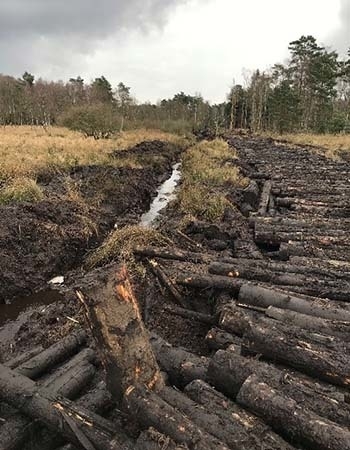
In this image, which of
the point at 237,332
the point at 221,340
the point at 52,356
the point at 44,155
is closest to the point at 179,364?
the point at 221,340

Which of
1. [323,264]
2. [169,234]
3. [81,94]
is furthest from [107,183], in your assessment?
[81,94]

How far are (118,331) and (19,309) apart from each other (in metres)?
4.80

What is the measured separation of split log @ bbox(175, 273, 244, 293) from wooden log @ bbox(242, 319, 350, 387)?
1520 millimetres

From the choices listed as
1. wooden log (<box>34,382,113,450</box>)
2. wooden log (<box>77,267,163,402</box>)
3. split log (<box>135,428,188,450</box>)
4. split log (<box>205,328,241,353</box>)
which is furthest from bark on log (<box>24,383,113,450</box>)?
split log (<box>205,328,241,353</box>)

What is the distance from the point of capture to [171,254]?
24.9 ft

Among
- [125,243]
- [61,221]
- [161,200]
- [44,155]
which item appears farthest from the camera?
[44,155]

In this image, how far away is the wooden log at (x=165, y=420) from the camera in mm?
3029

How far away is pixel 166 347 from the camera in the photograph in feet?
15.1

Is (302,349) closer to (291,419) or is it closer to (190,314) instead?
(291,419)

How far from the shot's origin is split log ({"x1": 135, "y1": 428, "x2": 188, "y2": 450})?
298 centimetres

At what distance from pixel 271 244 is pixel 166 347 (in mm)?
4581

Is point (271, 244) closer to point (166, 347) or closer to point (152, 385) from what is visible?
point (166, 347)

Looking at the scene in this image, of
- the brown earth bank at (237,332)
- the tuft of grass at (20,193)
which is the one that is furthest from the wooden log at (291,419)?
the tuft of grass at (20,193)

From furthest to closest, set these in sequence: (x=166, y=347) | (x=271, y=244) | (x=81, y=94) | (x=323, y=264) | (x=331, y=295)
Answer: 1. (x=81, y=94)
2. (x=271, y=244)
3. (x=323, y=264)
4. (x=331, y=295)
5. (x=166, y=347)
